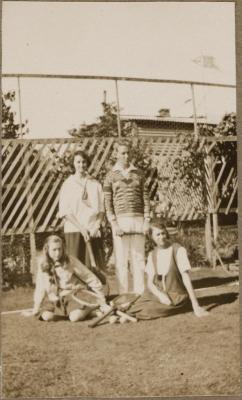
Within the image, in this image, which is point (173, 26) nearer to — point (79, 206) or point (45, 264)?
point (79, 206)

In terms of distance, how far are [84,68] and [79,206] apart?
0.78 meters

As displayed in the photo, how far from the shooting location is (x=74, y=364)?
8.03ft

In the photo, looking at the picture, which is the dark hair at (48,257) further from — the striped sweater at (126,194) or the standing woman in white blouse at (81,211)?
the striped sweater at (126,194)

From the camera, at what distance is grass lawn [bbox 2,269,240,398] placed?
95.3 inches

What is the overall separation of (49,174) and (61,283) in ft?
2.00

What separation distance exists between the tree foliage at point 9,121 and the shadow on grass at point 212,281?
130cm

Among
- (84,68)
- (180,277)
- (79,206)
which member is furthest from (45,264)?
(84,68)

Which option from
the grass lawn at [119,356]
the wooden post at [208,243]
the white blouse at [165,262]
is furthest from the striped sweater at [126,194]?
the grass lawn at [119,356]

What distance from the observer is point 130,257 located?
2.66 meters

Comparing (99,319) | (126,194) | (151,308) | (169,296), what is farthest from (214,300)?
(126,194)

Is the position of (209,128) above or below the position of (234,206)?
above

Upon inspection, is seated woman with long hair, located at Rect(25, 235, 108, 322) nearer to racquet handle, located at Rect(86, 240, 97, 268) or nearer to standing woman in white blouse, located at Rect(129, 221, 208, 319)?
racquet handle, located at Rect(86, 240, 97, 268)

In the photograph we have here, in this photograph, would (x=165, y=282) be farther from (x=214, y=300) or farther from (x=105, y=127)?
(x=105, y=127)

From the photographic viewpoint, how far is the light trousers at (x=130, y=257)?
2631mm
